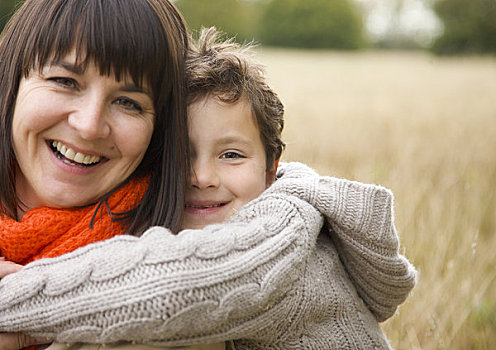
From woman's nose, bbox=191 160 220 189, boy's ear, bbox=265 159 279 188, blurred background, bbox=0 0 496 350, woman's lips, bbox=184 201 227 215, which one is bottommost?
blurred background, bbox=0 0 496 350

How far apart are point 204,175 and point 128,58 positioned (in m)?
0.46

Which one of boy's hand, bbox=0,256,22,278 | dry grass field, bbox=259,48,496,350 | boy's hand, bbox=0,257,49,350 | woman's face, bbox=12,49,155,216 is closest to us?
boy's hand, bbox=0,257,49,350

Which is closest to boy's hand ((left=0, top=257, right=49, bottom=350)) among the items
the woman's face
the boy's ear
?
the woman's face

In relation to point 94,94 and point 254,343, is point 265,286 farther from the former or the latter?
point 94,94

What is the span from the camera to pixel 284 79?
32.4 ft

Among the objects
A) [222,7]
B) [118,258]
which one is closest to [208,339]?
[118,258]

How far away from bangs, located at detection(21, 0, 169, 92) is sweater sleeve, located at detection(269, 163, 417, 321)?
1.95 feet

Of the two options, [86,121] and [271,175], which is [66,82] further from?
[271,175]

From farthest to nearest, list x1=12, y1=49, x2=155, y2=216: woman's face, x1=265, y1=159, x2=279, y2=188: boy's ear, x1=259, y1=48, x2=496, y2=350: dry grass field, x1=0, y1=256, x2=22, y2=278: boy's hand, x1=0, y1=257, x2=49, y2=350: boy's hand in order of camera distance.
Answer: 1. x1=259, y1=48, x2=496, y2=350: dry grass field
2. x1=265, y1=159, x2=279, y2=188: boy's ear
3. x1=12, y1=49, x2=155, y2=216: woman's face
4. x1=0, y1=256, x2=22, y2=278: boy's hand
5. x1=0, y1=257, x2=49, y2=350: boy's hand

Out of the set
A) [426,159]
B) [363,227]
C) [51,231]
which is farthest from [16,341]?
[426,159]

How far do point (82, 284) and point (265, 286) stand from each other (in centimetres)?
46

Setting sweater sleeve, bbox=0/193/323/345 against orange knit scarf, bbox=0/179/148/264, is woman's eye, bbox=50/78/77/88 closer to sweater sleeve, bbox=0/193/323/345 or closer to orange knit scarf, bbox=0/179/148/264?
orange knit scarf, bbox=0/179/148/264

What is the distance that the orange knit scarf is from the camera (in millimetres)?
1582

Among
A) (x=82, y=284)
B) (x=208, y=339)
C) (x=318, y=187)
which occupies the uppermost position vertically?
(x=318, y=187)
